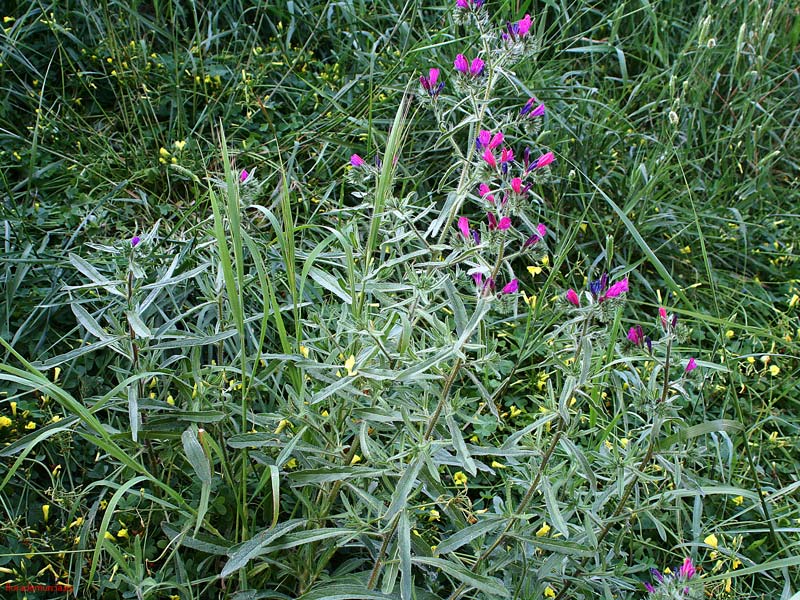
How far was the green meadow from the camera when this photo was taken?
1.58m

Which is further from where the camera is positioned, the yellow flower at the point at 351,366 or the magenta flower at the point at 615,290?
the yellow flower at the point at 351,366

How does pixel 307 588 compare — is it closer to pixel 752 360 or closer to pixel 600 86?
pixel 752 360

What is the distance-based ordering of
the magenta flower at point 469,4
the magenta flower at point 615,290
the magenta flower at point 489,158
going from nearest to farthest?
the magenta flower at point 615,290, the magenta flower at point 489,158, the magenta flower at point 469,4

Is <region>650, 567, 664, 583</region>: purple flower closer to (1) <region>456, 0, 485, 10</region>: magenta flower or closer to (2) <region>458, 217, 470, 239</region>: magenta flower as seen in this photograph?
(2) <region>458, 217, 470, 239</region>: magenta flower

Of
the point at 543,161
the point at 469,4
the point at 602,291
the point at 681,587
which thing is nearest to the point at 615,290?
the point at 602,291

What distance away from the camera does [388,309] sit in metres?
1.59

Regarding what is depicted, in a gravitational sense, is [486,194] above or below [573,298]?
above

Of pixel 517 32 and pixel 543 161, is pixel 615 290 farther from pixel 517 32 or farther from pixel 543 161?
pixel 517 32

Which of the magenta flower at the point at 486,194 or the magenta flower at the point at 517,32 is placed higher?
the magenta flower at the point at 517,32

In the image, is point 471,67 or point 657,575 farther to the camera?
point 471,67

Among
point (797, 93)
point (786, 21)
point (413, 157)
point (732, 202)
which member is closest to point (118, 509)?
point (413, 157)

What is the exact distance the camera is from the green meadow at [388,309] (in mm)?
1576

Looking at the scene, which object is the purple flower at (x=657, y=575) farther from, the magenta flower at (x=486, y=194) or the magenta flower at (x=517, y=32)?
the magenta flower at (x=517, y=32)

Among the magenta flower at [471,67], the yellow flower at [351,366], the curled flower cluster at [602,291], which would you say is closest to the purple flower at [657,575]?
the curled flower cluster at [602,291]
